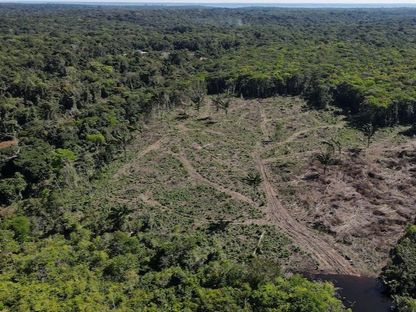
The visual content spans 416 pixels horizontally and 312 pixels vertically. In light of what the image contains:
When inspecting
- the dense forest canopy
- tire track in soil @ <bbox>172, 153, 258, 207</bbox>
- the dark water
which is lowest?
the dark water

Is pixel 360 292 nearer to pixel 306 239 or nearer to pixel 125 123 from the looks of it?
pixel 306 239

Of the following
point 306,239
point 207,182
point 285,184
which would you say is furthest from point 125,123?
point 306,239

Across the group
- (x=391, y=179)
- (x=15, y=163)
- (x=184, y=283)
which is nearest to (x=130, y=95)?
(x=15, y=163)

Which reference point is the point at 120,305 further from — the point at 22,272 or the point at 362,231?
the point at 362,231

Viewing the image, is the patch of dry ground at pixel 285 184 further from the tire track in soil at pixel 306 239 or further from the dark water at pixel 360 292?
the dark water at pixel 360 292

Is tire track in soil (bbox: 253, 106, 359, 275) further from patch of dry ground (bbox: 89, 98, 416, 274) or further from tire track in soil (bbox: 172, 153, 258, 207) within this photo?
tire track in soil (bbox: 172, 153, 258, 207)

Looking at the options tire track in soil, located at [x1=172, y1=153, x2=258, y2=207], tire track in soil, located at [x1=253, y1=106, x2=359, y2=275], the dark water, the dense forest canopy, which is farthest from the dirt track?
the dense forest canopy
